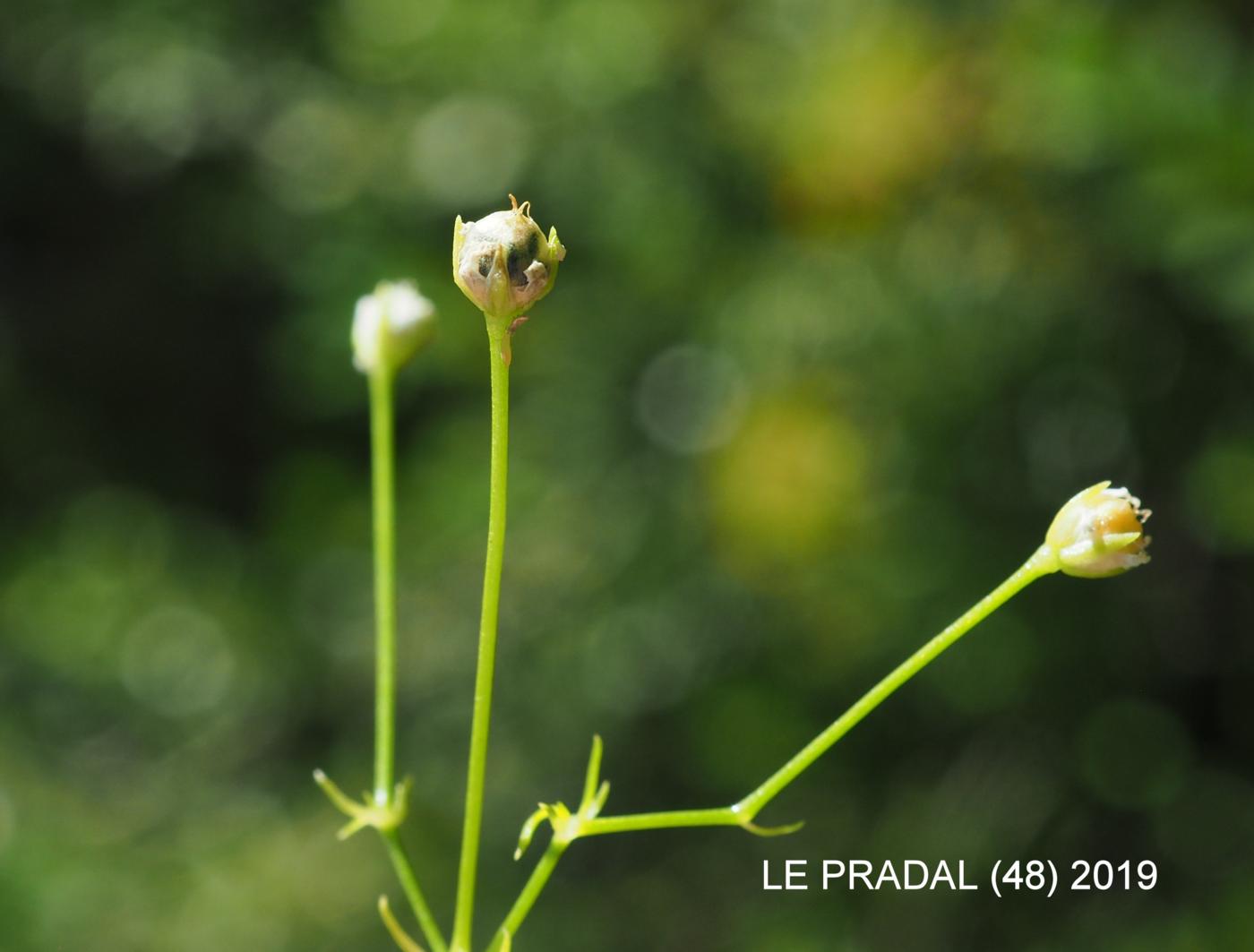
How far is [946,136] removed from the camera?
148cm

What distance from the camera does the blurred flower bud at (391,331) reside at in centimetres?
80

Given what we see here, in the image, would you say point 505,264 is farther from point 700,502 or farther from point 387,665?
point 700,502

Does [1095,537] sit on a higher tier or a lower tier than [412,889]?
higher

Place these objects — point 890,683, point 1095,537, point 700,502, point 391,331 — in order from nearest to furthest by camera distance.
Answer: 1. point 890,683
2. point 1095,537
3. point 391,331
4. point 700,502

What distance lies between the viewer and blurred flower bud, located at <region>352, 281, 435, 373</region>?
80 cm

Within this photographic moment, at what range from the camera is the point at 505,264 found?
62 centimetres

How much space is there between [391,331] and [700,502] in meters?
0.84

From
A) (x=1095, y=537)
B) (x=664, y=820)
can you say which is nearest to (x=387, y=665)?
(x=664, y=820)

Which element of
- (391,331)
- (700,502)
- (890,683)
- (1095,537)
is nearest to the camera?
(890,683)

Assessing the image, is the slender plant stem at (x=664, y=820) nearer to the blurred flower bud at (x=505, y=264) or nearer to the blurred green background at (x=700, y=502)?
the blurred flower bud at (x=505, y=264)

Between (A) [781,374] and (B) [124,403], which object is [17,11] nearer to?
(B) [124,403]

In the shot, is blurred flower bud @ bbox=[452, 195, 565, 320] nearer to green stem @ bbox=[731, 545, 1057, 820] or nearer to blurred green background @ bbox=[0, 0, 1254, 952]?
green stem @ bbox=[731, 545, 1057, 820]

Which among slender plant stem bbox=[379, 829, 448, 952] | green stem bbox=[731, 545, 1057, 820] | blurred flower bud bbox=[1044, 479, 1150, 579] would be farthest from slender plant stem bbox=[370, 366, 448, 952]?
blurred flower bud bbox=[1044, 479, 1150, 579]

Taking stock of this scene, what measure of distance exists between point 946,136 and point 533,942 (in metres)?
1.04
